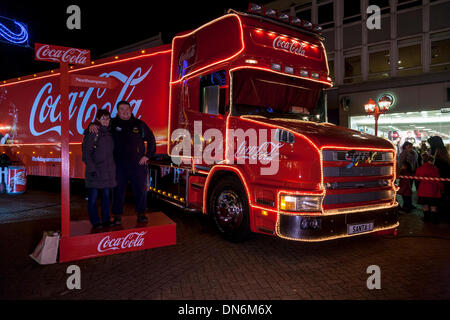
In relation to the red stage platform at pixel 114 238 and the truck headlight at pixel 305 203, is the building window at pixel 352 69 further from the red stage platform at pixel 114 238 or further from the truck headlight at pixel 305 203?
the red stage platform at pixel 114 238

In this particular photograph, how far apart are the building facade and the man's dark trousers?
16.8 meters

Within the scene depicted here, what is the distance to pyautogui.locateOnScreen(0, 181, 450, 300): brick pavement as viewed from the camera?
11.3ft

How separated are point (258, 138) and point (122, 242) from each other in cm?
251

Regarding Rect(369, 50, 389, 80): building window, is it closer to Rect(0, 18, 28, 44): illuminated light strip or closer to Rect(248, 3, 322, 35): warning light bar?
Rect(248, 3, 322, 35): warning light bar

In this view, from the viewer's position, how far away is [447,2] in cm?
1630

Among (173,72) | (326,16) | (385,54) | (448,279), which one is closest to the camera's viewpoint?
(448,279)

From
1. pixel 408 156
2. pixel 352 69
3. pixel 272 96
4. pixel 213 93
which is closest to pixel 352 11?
pixel 352 69

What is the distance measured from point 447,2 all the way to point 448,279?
17987mm

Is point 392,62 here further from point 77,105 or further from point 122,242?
point 122,242

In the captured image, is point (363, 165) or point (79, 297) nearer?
point (79, 297)

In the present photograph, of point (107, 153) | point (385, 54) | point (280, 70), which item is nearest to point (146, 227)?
point (107, 153)

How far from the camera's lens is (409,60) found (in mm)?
17844

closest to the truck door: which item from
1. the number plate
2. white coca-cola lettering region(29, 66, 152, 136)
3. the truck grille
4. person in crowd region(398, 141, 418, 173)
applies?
the truck grille
